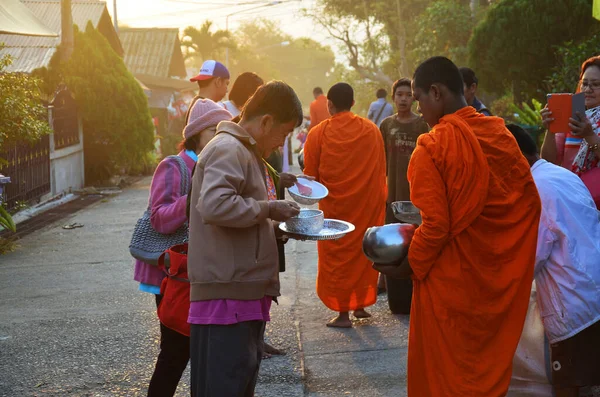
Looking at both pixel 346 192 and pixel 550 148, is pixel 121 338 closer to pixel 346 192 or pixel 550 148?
pixel 346 192

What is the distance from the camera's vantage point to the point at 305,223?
138 inches

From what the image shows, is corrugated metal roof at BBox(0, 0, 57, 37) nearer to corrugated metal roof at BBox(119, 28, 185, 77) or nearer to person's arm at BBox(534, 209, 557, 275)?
person's arm at BBox(534, 209, 557, 275)

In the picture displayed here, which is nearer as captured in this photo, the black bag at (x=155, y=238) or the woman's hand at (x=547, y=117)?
the black bag at (x=155, y=238)

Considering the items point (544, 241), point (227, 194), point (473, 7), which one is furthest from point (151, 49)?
point (227, 194)

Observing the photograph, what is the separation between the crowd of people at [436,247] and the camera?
3227 mm

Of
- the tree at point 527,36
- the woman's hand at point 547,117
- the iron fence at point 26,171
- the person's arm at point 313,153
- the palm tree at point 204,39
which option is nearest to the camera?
the woman's hand at point 547,117

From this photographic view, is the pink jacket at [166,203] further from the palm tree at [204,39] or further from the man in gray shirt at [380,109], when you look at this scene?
the palm tree at [204,39]

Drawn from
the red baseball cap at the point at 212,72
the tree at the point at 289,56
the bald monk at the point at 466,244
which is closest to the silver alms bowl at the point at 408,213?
the bald monk at the point at 466,244

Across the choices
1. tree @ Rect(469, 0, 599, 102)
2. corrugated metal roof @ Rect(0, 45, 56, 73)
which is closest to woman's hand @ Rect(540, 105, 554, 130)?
tree @ Rect(469, 0, 599, 102)

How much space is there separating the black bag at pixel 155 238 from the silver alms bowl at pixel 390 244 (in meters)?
1.00

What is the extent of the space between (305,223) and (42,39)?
636 inches

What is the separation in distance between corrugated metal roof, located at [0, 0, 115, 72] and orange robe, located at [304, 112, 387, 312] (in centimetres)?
811

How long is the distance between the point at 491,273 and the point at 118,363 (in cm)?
307

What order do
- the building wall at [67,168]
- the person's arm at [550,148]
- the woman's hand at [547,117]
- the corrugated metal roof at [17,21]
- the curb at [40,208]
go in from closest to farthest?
the woman's hand at [547,117] < the person's arm at [550,148] < the corrugated metal roof at [17,21] < the curb at [40,208] < the building wall at [67,168]
